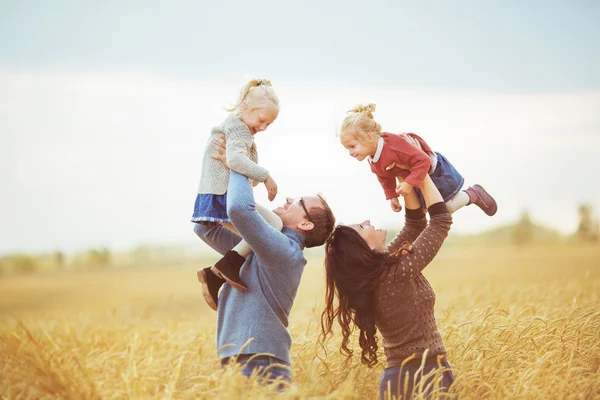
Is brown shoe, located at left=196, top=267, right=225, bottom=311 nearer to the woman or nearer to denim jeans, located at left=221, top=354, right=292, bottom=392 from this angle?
denim jeans, located at left=221, top=354, right=292, bottom=392

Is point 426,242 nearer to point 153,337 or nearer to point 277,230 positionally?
point 277,230

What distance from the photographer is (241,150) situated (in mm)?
4012

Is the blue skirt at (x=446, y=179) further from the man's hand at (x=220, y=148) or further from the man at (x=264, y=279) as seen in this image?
the man's hand at (x=220, y=148)

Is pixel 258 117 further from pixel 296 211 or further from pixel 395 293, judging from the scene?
pixel 395 293

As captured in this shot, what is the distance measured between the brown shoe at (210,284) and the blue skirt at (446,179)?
1.63 meters

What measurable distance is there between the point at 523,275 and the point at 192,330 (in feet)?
22.4

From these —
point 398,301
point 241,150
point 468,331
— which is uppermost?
point 241,150

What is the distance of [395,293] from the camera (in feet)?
12.2

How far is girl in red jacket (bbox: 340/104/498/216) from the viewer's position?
14.4 feet

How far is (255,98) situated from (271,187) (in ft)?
1.96

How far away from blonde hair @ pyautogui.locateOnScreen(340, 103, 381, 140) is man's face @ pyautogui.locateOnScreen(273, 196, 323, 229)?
0.80 m

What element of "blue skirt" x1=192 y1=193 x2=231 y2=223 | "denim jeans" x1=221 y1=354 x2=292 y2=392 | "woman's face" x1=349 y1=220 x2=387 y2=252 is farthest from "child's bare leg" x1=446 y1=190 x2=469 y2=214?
"denim jeans" x1=221 y1=354 x2=292 y2=392

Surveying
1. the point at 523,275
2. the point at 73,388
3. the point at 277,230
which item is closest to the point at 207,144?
the point at 277,230

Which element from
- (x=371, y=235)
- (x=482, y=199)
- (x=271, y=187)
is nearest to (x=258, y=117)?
(x=271, y=187)
